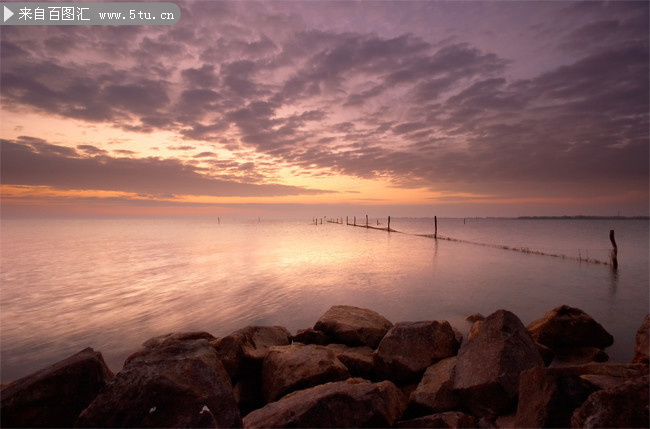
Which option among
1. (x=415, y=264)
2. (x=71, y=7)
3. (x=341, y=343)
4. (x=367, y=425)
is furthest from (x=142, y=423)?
(x=415, y=264)

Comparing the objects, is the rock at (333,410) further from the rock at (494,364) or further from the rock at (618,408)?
the rock at (618,408)

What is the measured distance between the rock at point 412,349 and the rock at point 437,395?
68 centimetres

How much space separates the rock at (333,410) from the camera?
148 inches

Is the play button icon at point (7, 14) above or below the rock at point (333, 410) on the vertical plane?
above

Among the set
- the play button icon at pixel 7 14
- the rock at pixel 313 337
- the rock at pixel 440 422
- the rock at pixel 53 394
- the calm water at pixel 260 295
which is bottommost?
the calm water at pixel 260 295

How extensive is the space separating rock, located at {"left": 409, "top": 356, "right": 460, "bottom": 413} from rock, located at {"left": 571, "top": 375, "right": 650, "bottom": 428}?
1972mm

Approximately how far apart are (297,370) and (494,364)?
3.35m

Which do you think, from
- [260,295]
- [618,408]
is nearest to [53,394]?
[618,408]

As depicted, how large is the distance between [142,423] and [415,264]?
24.4m

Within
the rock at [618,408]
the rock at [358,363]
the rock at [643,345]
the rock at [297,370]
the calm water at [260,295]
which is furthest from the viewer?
the calm water at [260,295]

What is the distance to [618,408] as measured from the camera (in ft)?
10.8

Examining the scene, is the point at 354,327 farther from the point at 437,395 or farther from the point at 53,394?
the point at 53,394

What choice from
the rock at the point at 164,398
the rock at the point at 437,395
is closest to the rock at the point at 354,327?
the rock at the point at 437,395

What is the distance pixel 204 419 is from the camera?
3.58m
